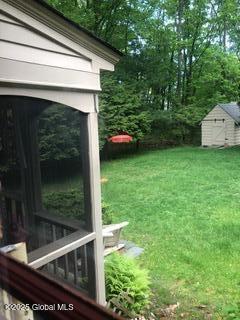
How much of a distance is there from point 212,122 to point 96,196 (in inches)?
404

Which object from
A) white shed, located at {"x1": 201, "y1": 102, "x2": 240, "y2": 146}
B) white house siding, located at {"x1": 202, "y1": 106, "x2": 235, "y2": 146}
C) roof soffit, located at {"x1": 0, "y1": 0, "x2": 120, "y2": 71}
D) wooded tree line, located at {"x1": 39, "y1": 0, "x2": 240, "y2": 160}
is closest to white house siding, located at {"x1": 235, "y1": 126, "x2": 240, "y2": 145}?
white shed, located at {"x1": 201, "y1": 102, "x2": 240, "y2": 146}

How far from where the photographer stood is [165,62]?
9.51 metres

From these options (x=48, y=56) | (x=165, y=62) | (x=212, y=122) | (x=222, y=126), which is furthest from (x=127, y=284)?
(x=212, y=122)

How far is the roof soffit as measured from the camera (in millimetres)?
1439

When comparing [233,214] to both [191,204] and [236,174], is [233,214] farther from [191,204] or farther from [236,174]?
[236,174]

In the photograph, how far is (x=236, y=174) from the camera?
676 centimetres

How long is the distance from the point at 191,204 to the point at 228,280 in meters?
2.27

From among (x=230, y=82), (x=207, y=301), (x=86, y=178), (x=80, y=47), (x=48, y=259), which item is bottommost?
(x=207, y=301)

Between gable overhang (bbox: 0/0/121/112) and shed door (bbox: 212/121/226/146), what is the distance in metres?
9.92

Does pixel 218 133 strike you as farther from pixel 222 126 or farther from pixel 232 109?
pixel 232 109

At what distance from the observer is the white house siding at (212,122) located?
439 inches

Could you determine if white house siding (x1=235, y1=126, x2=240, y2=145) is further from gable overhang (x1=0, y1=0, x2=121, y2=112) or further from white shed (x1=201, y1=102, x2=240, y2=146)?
gable overhang (x1=0, y1=0, x2=121, y2=112)

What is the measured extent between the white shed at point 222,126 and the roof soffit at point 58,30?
9.76 m

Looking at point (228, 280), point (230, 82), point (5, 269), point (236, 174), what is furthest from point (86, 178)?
point (230, 82)
